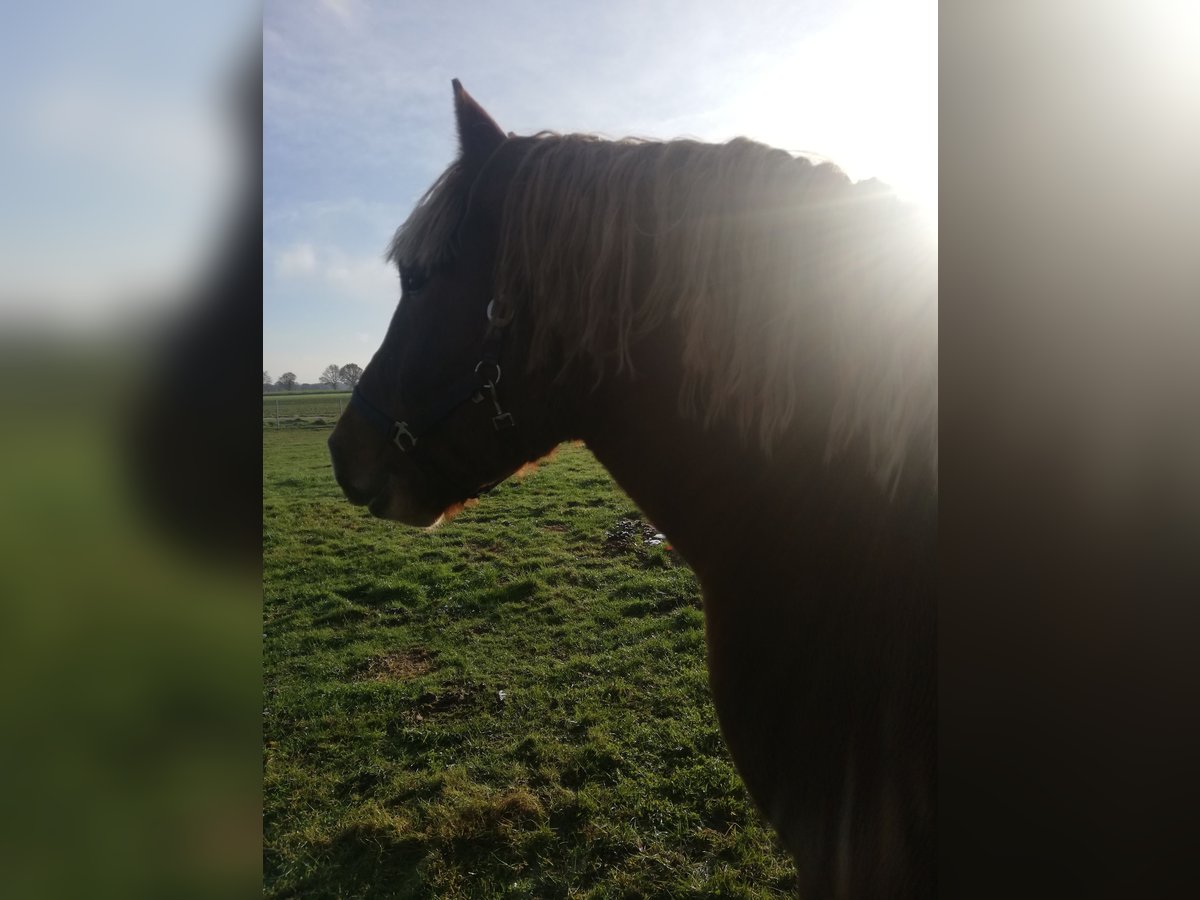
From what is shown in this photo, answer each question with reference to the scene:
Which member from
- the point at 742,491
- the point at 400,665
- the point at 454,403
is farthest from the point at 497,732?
the point at 742,491

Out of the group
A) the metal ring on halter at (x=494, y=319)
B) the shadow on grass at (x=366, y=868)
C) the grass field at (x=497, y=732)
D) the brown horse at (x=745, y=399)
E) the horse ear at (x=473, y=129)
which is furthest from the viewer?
the grass field at (x=497, y=732)

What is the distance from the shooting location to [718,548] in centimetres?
150

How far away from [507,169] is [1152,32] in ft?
4.24

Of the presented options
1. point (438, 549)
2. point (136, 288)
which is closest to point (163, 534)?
point (136, 288)

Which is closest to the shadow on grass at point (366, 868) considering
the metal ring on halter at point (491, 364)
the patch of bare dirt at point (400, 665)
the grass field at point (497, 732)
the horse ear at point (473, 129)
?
the grass field at point (497, 732)

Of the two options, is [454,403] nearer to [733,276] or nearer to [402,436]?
[402,436]

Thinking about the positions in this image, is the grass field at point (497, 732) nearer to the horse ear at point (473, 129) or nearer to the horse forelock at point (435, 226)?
the horse forelock at point (435, 226)

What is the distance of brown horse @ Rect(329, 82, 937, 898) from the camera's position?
4.09ft

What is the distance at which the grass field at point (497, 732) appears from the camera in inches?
116

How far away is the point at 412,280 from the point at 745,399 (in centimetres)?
91

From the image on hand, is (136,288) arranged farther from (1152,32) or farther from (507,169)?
(507,169)

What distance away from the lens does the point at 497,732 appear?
405cm

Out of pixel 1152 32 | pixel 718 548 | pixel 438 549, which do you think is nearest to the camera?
pixel 1152 32

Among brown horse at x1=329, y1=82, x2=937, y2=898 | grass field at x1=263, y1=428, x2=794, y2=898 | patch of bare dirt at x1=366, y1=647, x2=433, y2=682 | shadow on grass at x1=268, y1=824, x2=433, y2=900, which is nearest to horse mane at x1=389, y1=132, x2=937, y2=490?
brown horse at x1=329, y1=82, x2=937, y2=898
